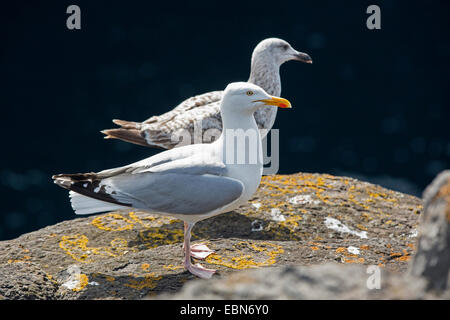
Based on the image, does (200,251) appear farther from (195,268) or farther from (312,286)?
(312,286)

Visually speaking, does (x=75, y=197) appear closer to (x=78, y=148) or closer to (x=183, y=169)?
(x=183, y=169)

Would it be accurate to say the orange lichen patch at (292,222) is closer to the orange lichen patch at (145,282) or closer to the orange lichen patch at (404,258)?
the orange lichen patch at (404,258)

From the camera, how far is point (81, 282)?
4.74 metres

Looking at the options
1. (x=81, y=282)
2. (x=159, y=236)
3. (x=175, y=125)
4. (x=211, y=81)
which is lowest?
(x=159, y=236)

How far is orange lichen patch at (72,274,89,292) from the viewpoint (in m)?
4.66

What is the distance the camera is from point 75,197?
5.63 m

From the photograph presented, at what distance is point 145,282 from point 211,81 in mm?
12673

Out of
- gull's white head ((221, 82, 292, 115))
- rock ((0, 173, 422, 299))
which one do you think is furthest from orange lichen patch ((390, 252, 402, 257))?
gull's white head ((221, 82, 292, 115))

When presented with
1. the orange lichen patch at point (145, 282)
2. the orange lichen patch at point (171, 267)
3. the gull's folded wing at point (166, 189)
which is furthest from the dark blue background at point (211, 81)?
the orange lichen patch at point (145, 282)

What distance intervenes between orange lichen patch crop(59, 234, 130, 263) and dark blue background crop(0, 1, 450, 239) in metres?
8.91

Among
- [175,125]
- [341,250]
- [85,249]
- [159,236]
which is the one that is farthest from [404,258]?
[175,125]

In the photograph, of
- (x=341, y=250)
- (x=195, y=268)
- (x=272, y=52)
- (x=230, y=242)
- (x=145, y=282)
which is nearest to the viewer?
(x=145, y=282)

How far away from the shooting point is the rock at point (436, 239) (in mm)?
3166

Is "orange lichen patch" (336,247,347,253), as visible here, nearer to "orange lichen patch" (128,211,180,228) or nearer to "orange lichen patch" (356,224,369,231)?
"orange lichen patch" (356,224,369,231)
